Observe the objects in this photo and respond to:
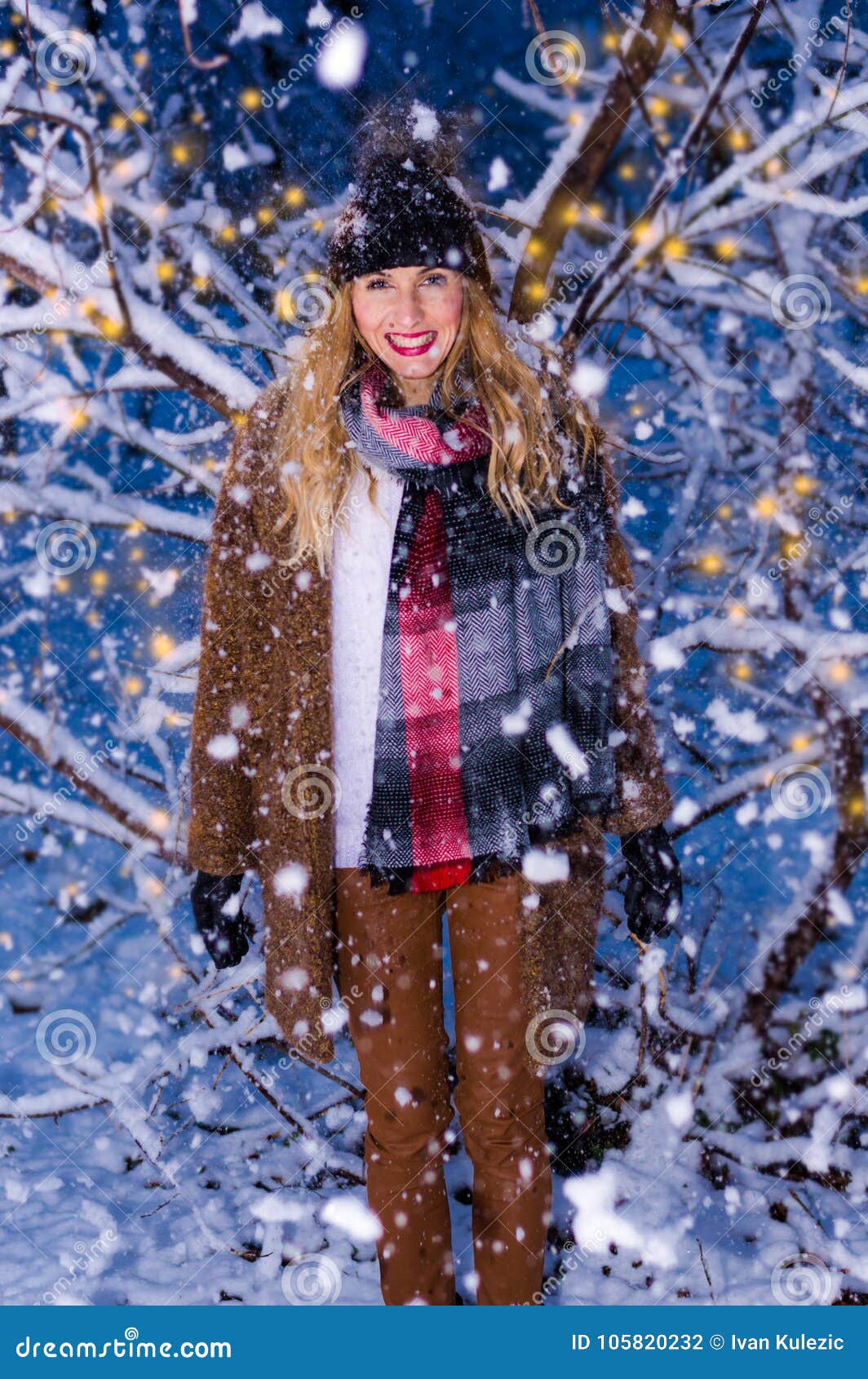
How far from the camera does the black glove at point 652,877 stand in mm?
2170

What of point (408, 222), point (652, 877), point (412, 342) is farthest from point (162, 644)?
point (652, 877)

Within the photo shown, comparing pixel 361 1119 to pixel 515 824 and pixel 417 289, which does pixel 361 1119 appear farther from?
pixel 417 289

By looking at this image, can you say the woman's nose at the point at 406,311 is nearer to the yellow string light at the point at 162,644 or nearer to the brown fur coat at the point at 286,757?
the brown fur coat at the point at 286,757

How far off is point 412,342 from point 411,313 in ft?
0.19

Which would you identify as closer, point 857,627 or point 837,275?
point 837,275

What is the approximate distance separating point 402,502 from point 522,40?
61.2 inches

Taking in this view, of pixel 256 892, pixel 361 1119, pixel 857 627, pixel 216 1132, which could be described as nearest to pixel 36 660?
pixel 256 892

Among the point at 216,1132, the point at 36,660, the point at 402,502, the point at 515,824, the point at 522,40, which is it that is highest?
the point at 522,40

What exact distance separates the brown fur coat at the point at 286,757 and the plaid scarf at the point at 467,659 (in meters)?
0.11

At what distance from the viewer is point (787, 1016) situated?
2.99m

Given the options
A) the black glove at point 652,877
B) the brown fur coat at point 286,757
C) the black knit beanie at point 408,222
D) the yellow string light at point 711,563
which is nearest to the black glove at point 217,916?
the brown fur coat at point 286,757

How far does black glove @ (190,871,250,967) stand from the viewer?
2174 mm

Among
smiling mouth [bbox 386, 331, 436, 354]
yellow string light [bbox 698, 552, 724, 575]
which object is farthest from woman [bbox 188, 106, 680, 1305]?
yellow string light [bbox 698, 552, 724, 575]

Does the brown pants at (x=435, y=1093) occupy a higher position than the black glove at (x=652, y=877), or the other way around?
the black glove at (x=652, y=877)
